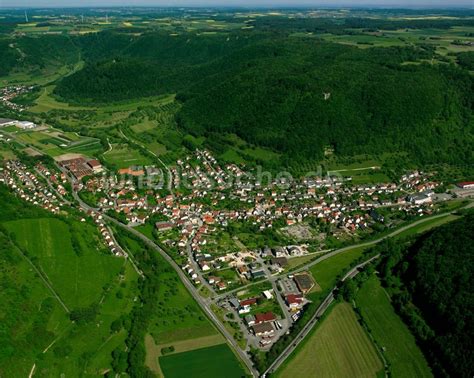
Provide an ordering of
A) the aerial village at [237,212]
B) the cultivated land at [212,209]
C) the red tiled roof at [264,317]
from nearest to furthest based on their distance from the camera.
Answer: the cultivated land at [212,209] → the red tiled roof at [264,317] → the aerial village at [237,212]

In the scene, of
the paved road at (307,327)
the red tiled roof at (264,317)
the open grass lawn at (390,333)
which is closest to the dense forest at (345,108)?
the paved road at (307,327)

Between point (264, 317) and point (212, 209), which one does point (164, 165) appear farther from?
point (264, 317)

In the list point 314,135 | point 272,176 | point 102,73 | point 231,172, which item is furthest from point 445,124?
point 102,73

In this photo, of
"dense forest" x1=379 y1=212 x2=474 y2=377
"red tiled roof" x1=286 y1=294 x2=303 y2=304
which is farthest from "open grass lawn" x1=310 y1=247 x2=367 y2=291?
"dense forest" x1=379 y1=212 x2=474 y2=377

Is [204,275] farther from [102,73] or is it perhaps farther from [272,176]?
[102,73]

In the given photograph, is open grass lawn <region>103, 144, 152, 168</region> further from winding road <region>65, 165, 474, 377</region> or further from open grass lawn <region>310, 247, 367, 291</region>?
open grass lawn <region>310, 247, 367, 291</region>

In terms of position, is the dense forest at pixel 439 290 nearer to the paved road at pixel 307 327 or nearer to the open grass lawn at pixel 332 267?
the paved road at pixel 307 327
